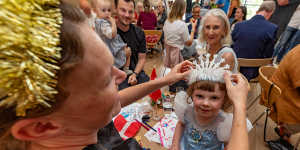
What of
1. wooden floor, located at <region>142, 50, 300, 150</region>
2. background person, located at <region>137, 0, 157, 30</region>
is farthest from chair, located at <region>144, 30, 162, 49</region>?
wooden floor, located at <region>142, 50, 300, 150</region>

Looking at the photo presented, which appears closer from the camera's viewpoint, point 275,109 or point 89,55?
point 89,55

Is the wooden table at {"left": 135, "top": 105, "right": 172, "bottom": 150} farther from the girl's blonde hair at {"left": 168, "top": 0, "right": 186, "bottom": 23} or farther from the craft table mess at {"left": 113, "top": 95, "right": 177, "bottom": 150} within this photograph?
the girl's blonde hair at {"left": 168, "top": 0, "right": 186, "bottom": 23}

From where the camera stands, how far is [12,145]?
44 cm

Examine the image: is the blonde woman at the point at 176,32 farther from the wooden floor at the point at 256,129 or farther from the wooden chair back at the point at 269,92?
the wooden chair back at the point at 269,92

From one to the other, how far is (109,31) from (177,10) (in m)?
1.82

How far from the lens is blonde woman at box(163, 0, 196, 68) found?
3.07m

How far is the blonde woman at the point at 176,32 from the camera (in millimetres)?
3069

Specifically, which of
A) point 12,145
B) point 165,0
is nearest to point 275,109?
point 12,145

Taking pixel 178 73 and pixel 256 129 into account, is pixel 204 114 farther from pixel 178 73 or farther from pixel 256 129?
pixel 256 129

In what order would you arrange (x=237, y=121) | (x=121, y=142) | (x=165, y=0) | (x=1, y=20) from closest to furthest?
(x=1, y=20), (x=121, y=142), (x=237, y=121), (x=165, y=0)

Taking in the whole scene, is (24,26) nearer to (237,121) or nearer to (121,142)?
(121,142)

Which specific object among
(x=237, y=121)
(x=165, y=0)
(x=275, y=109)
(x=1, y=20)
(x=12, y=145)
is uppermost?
(x=165, y=0)

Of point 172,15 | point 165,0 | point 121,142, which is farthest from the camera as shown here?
point 165,0

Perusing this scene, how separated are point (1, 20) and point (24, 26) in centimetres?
3
